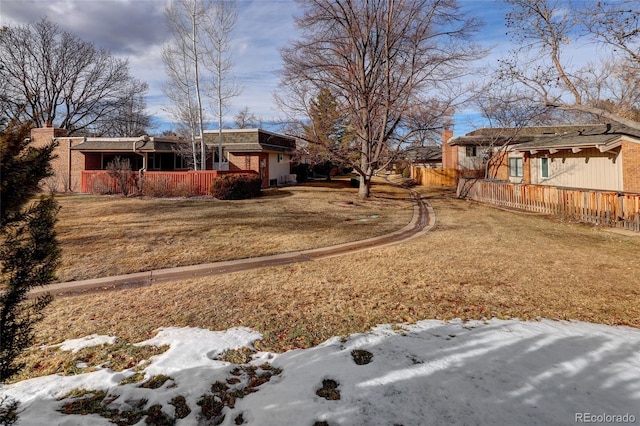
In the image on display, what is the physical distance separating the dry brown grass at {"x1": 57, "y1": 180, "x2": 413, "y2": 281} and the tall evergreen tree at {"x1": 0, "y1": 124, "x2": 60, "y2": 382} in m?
4.46

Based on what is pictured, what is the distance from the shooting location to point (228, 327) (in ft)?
13.5

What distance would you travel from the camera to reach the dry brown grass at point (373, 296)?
420cm

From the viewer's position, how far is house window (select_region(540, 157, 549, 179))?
19.2m

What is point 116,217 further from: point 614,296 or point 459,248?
point 614,296

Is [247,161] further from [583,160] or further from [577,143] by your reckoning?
[583,160]

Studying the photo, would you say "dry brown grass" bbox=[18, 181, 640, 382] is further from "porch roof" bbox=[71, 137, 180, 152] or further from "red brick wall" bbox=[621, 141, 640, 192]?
"porch roof" bbox=[71, 137, 180, 152]

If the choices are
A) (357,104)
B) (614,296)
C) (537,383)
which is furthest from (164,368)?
(357,104)

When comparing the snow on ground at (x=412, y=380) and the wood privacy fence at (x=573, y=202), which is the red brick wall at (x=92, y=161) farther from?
the wood privacy fence at (x=573, y=202)

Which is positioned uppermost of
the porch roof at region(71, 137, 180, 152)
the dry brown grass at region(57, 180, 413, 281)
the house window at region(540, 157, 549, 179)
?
the porch roof at region(71, 137, 180, 152)

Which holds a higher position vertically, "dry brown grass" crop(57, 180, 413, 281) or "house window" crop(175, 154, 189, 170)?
"house window" crop(175, 154, 189, 170)

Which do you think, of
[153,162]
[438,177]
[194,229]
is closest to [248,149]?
[153,162]

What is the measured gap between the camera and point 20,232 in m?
2.35

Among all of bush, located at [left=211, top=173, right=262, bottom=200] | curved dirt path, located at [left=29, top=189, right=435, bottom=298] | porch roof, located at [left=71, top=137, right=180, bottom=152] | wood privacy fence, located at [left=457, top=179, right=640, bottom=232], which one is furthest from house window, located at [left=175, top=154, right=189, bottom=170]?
wood privacy fence, located at [left=457, top=179, right=640, bottom=232]

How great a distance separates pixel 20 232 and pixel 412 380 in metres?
3.30
